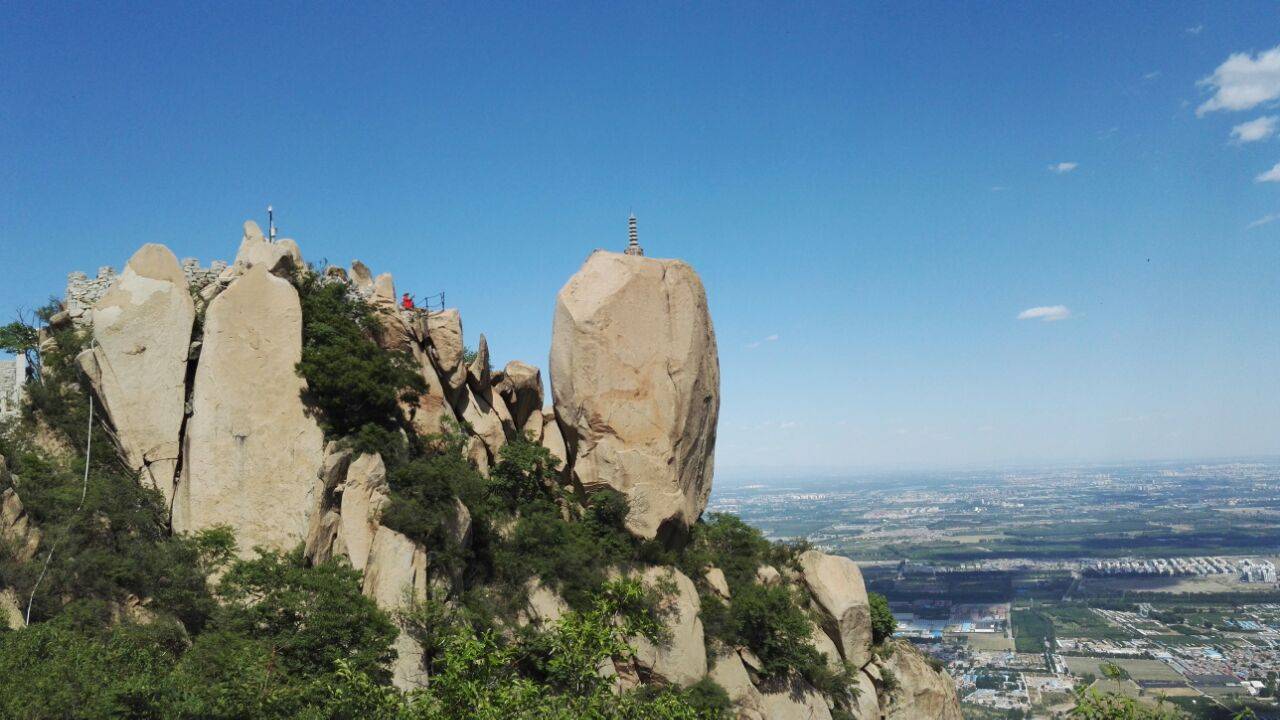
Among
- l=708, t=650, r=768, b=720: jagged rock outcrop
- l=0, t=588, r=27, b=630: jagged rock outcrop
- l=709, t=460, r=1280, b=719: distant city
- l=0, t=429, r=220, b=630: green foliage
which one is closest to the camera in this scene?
l=0, t=588, r=27, b=630: jagged rock outcrop

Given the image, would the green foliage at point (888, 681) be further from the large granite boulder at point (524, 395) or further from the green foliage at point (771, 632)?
the large granite boulder at point (524, 395)

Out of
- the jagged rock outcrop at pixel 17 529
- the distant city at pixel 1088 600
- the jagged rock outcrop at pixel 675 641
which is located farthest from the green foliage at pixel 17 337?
the distant city at pixel 1088 600

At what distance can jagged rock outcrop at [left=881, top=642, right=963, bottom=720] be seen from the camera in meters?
29.2

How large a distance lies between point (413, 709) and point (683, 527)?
13.8 metres

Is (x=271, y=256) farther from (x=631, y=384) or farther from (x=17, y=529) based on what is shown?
(x=631, y=384)

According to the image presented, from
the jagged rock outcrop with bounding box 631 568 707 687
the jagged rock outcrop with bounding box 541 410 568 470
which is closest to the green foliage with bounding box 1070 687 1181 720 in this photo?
the jagged rock outcrop with bounding box 631 568 707 687

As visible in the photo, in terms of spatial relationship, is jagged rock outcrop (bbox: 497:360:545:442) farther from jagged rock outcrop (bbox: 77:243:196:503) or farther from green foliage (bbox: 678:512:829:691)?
jagged rock outcrop (bbox: 77:243:196:503)

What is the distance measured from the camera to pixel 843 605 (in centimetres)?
2816

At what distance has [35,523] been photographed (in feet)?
60.6

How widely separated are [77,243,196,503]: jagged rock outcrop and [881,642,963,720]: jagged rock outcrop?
2662cm

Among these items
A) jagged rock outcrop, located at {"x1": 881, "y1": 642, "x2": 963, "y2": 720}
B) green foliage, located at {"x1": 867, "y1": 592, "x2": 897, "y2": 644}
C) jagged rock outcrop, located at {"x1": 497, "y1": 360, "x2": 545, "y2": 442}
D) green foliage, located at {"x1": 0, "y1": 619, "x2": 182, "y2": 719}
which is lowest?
jagged rock outcrop, located at {"x1": 881, "y1": 642, "x2": 963, "y2": 720}

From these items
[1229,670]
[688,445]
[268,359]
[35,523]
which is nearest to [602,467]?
[688,445]

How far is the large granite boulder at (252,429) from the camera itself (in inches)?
773

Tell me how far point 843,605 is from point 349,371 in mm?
19894
